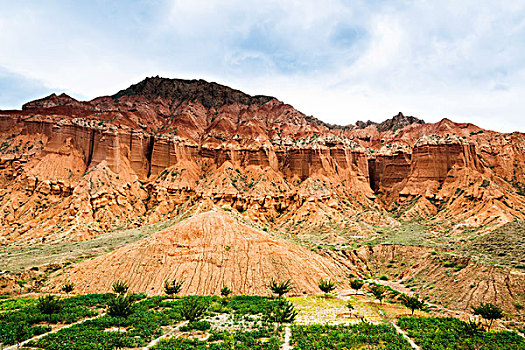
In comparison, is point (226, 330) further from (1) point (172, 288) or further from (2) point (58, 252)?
(2) point (58, 252)

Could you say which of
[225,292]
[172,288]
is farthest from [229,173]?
[172,288]

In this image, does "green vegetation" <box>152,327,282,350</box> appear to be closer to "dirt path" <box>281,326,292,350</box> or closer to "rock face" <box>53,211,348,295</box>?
"dirt path" <box>281,326,292,350</box>

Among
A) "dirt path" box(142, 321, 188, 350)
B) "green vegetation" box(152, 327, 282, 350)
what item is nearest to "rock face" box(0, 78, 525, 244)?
"green vegetation" box(152, 327, 282, 350)

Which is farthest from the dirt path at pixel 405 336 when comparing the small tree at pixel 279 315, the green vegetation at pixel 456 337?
A: the small tree at pixel 279 315

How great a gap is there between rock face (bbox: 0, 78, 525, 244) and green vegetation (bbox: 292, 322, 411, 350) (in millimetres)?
35780

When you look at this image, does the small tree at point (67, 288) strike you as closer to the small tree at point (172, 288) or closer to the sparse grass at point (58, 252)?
the sparse grass at point (58, 252)

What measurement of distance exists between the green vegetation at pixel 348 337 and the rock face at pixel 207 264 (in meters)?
12.3

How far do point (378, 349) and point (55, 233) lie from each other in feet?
182

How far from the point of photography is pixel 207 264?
32.3 m

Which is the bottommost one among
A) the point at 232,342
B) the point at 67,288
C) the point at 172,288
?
the point at 67,288

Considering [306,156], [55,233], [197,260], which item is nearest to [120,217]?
[55,233]

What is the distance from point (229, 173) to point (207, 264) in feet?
152

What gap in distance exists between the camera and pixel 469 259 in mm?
31031

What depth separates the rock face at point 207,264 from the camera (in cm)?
3039
